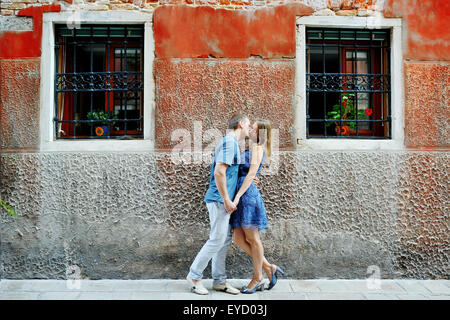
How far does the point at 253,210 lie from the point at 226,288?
85cm

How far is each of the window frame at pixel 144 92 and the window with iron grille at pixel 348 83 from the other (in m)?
1.83

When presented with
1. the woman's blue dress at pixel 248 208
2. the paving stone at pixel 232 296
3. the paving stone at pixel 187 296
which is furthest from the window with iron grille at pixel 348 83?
the paving stone at pixel 187 296

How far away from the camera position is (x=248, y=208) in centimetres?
406

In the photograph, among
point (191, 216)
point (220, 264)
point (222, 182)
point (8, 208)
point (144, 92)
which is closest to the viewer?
point (222, 182)

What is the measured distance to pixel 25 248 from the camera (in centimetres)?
466

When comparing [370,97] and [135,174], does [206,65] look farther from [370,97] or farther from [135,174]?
[370,97]

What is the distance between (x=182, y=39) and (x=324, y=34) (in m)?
1.68

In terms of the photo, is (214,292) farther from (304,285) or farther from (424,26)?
(424,26)

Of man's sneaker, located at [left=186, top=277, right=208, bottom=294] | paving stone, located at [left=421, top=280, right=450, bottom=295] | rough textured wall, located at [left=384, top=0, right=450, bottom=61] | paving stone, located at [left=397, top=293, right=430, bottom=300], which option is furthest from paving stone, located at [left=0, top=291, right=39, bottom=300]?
rough textured wall, located at [left=384, top=0, right=450, bottom=61]

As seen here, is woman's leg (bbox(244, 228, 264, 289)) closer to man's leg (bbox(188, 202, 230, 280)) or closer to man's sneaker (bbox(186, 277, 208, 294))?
man's leg (bbox(188, 202, 230, 280))

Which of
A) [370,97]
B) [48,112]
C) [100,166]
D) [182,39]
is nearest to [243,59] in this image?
[182,39]

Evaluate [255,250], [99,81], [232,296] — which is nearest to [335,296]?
[255,250]

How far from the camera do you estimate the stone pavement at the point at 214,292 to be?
4074mm

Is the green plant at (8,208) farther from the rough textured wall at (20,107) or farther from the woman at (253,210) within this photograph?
the woman at (253,210)
